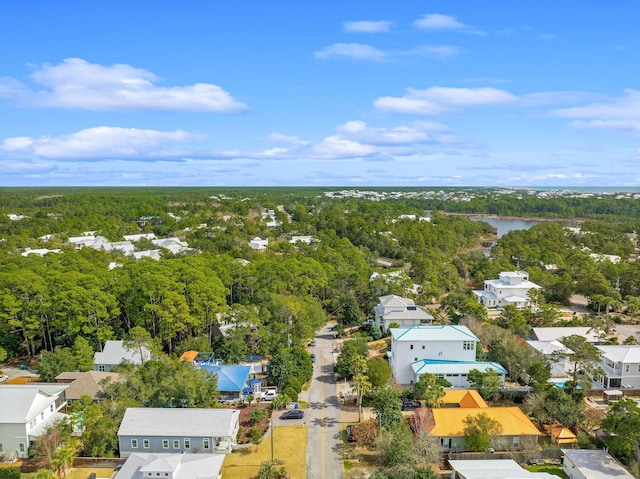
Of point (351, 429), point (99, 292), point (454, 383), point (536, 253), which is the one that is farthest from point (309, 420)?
point (536, 253)

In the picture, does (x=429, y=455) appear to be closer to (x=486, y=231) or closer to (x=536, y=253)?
(x=536, y=253)

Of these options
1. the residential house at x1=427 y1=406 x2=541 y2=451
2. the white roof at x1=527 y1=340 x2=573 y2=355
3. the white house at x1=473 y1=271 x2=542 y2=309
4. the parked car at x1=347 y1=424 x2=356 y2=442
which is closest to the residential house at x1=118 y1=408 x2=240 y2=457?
the parked car at x1=347 y1=424 x2=356 y2=442

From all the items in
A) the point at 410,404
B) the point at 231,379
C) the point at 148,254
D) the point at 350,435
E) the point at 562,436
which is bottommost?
the point at 350,435

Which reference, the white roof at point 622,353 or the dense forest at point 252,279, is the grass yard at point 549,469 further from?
the dense forest at point 252,279

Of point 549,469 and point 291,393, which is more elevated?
point 291,393

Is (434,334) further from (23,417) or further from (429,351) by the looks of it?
(23,417)

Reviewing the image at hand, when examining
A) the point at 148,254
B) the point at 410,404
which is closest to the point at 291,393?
the point at 410,404
